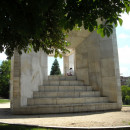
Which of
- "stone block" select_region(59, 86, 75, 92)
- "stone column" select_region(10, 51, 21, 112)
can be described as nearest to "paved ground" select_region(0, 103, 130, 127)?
"stone column" select_region(10, 51, 21, 112)

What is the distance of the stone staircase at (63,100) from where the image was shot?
22.4 ft

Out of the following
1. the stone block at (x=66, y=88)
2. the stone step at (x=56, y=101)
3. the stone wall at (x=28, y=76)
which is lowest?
the stone step at (x=56, y=101)

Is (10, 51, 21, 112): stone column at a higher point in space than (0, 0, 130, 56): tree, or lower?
lower

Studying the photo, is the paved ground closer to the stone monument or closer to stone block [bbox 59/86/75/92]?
the stone monument

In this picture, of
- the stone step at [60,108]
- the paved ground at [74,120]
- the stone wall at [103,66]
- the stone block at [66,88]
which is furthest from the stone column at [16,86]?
the stone wall at [103,66]

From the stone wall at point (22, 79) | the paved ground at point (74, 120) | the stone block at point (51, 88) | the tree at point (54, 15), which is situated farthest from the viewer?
the stone block at point (51, 88)

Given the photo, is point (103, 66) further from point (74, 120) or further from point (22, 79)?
point (22, 79)

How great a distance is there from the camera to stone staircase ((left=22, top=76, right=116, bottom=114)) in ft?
22.4

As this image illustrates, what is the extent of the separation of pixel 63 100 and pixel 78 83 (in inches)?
120

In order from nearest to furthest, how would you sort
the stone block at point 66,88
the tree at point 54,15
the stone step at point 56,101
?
the tree at point 54,15
the stone step at point 56,101
the stone block at point 66,88

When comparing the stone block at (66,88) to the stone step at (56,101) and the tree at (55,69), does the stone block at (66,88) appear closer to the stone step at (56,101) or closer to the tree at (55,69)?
the stone step at (56,101)

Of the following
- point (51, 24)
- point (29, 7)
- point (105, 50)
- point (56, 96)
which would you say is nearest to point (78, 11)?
point (29, 7)

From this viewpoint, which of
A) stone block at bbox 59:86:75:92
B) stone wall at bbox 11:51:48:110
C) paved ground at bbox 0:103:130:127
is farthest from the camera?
stone block at bbox 59:86:75:92

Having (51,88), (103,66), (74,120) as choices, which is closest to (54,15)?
(74,120)
